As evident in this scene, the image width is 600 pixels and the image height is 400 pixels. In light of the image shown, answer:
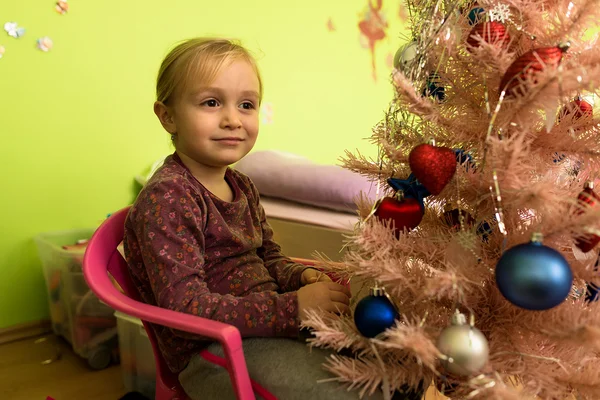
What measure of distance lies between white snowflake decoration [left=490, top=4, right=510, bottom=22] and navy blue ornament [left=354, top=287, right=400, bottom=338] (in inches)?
14.6

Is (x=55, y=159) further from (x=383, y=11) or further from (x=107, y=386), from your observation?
(x=383, y=11)

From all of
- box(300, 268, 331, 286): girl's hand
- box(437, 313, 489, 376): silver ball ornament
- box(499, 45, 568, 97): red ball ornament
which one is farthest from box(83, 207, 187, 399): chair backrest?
box(499, 45, 568, 97): red ball ornament

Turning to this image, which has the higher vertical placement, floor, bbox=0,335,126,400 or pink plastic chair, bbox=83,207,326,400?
pink plastic chair, bbox=83,207,326,400

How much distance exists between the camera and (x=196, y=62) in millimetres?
Result: 912

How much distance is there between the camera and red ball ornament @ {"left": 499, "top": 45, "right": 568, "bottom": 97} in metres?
0.56

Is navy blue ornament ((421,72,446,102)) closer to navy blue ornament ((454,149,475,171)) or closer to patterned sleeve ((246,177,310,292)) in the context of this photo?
navy blue ornament ((454,149,475,171))

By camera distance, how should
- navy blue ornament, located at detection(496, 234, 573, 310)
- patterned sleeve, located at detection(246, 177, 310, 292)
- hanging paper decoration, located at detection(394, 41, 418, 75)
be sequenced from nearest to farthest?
1. navy blue ornament, located at detection(496, 234, 573, 310)
2. hanging paper decoration, located at detection(394, 41, 418, 75)
3. patterned sleeve, located at detection(246, 177, 310, 292)

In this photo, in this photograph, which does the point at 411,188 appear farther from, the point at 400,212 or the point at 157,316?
the point at 157,316

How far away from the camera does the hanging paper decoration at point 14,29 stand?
149 centimetres

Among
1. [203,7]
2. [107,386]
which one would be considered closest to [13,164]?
[107,386]

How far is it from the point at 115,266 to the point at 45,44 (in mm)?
958

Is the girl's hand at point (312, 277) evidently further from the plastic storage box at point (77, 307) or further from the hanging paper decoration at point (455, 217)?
the plastic storage box at point (77, 307)

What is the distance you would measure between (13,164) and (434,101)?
1344 millimetres

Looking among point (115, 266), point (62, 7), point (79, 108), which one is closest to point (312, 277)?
point (115, 266)
